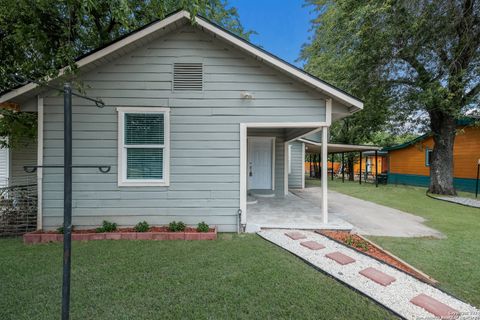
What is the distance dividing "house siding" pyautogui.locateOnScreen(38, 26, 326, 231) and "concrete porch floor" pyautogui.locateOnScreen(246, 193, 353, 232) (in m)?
0.69

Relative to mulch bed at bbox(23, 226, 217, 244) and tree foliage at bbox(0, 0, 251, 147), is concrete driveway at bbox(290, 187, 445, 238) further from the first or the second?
tree foliage at bbox(0, 0, 251, 147)

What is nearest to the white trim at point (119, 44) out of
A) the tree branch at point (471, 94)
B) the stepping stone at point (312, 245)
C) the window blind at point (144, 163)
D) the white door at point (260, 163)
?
the window blind at point (144, 163)

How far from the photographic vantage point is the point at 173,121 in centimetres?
461

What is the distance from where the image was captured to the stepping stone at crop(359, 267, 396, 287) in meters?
2.80

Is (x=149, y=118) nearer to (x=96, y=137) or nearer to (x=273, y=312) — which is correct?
(x=96, y=137)

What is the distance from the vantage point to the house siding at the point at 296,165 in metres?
12.9

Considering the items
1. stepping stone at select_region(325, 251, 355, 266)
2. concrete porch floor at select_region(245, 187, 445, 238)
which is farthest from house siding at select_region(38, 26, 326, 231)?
stepping stone at select_region(325, 251, 355, 266)

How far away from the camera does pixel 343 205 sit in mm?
7703

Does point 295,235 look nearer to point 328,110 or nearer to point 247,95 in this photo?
point 328,110

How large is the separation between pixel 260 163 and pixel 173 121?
4719 mm

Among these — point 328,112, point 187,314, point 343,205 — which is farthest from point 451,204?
point 187,314

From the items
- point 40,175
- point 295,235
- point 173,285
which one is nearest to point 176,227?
point 173,285

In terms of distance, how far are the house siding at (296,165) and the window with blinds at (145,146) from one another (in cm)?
959

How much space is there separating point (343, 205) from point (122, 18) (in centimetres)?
782
